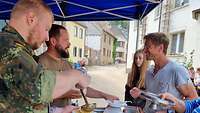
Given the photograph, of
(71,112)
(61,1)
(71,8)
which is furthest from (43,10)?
(71,8)

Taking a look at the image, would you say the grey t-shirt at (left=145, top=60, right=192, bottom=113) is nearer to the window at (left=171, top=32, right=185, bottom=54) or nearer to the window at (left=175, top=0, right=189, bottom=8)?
the window at (left=171, top=32, right=185, bottom=54)

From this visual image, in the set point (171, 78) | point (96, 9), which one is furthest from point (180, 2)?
point (171, 78)

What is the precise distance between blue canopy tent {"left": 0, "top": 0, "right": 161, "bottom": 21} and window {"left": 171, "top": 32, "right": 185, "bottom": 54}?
10983mm

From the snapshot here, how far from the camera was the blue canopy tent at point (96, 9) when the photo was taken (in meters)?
4.86

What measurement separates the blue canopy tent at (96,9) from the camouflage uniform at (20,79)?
10.3 feet

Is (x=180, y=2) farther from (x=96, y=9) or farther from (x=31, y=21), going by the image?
(x=31, y=21)

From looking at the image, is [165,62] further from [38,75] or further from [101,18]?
[101,18]

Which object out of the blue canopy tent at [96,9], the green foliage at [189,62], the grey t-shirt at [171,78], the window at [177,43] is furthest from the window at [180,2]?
the grey t-shirt at [171,78]

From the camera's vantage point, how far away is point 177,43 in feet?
54.0

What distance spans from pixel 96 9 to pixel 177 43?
39.2 ft

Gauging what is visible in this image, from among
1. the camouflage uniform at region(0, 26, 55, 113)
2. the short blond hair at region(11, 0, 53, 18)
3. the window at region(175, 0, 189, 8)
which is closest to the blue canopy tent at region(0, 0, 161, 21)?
the short blond hair at region(11, 0, 53, 18)

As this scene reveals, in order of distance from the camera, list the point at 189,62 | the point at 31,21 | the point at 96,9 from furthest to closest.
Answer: the point at 189,62 < the point at 96,9 < the point at 31,21

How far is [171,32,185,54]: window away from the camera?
1612 cm

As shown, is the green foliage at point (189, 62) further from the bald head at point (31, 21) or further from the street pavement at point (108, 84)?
the bald head at point (31, 21)
